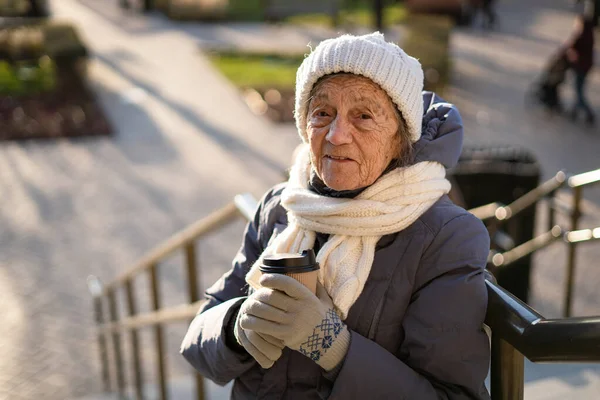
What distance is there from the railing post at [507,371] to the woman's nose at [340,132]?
64 cm

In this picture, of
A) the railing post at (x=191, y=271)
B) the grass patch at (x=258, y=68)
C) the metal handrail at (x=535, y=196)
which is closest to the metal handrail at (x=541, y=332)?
the railing post at (x=191, y=271)

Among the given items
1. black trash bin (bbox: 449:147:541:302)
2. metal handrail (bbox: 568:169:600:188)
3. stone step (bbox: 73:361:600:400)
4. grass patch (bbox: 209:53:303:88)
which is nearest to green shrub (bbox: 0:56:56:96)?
grass patch (bbox: 209:53:303:88)

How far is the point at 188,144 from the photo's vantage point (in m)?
11.4

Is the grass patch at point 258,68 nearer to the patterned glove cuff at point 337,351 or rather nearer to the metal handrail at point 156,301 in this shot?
the metal handrail at point 156,301

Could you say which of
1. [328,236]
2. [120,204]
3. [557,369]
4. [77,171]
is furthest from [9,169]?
[328,236]

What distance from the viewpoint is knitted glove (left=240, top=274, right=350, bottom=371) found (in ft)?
5.94

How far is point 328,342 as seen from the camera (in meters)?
1.83

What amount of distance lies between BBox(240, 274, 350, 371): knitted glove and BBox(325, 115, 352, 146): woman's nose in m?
0.41

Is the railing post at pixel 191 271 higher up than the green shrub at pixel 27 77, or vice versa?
the green shrub at pixel 27 77

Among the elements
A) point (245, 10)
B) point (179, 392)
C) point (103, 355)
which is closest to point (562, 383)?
point (179, 392)

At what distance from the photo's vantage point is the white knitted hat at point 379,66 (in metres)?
1.92

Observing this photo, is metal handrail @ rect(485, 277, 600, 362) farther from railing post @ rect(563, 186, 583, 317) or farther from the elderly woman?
railing post @ rect(563, 186, 583, 317)

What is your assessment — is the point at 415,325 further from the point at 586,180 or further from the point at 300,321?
the point at 586,180

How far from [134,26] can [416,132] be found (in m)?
17.4
